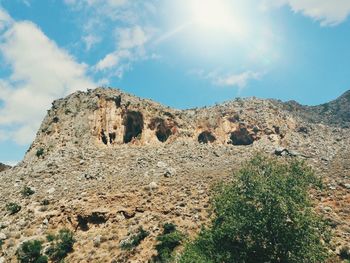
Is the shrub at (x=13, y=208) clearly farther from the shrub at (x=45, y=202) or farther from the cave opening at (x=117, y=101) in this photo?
the cave opening at (x=117, y=101)

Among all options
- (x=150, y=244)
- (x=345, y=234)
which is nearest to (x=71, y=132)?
(x=150, y=244)

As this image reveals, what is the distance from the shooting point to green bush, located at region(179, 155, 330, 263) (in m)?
27.2

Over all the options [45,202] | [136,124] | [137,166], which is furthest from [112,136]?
[45,202]

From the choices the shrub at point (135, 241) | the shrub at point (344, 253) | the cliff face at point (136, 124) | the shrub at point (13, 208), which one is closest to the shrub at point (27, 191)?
the shrub at point (13, 208)

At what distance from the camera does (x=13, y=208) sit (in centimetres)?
4525

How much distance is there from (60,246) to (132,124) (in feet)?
111

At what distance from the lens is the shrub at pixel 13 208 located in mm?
45219

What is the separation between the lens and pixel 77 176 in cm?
5162

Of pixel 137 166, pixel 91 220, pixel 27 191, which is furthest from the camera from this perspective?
pixel 137 166

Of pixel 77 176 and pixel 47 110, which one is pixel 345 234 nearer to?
pixel 77 176

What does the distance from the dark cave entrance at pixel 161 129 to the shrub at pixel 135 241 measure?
1268 inches

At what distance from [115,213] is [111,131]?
87.4 feet

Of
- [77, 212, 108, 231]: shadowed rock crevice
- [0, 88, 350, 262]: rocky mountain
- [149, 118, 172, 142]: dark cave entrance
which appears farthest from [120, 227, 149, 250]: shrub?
[149, 118, 172, 142]: dark cave entrance

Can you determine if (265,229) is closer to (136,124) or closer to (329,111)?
(136,124)
